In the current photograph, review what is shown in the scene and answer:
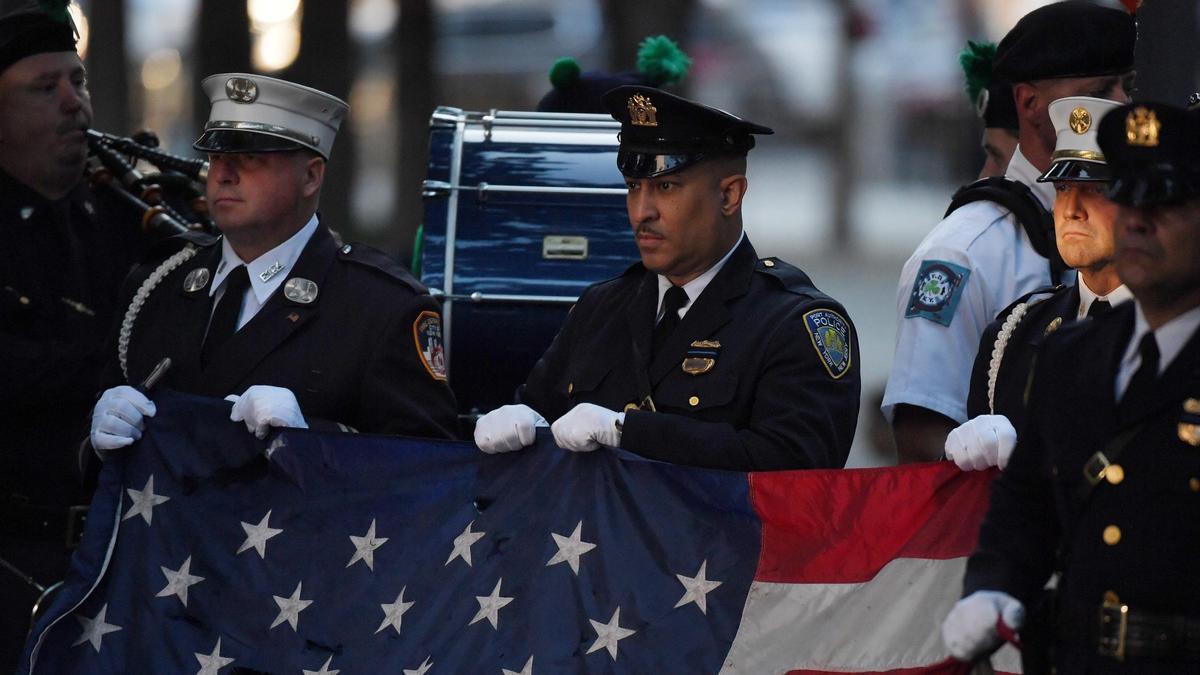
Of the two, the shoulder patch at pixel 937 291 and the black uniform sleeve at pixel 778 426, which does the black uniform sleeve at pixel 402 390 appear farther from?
the shoulder patch at pixel 937 291

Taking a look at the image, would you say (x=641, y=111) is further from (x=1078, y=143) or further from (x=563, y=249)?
(x=563, y=249)

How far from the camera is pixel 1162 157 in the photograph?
3574 mm

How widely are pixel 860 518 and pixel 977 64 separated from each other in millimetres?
2613

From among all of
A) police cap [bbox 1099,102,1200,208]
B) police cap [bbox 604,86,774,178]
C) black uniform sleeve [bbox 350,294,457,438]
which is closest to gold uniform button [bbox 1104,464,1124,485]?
police cap [bbox 1099,102,1200,208]

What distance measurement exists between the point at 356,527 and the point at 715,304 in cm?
112

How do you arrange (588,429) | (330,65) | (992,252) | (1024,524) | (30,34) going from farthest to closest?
(330,65) < (30,34) < (992,252) < (588,429) < (1024,524)

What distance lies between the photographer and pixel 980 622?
3.66 metres

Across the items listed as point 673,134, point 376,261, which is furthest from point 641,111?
point 376,261

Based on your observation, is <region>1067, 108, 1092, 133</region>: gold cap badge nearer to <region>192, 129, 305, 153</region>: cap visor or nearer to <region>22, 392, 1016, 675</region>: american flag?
<region>22, 392, 1016, 675</region>: american flag

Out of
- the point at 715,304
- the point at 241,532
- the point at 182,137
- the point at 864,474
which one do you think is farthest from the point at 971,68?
the point at 182,137

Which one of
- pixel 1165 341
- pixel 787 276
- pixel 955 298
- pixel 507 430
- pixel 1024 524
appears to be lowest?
pixel 507 430

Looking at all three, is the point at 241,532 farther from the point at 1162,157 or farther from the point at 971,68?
the point at 971,68

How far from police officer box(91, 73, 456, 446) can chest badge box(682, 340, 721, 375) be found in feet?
2.61

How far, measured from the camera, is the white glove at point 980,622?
3.66 m
